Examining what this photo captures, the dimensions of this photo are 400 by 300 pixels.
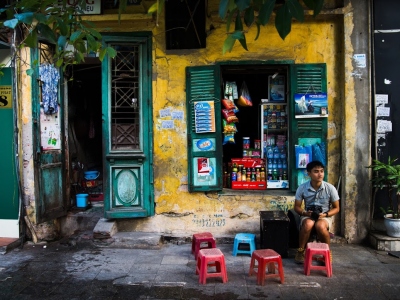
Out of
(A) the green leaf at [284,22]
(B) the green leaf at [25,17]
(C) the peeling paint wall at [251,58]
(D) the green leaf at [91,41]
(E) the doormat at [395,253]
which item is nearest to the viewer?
(A) the green leaf at [284,22]

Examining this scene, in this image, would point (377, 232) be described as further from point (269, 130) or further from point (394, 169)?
point (269, 130)

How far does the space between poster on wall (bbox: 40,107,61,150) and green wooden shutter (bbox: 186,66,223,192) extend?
2.29 metres

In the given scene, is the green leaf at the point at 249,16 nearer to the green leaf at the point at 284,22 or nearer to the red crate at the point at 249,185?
the green leaf at the point at 284,22

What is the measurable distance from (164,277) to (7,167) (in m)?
3.34

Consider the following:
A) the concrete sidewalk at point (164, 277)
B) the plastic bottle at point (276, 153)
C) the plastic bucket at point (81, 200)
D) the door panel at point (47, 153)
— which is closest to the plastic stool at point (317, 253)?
the concrete sidewalk at point (164, 277)

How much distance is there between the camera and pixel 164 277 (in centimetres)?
523

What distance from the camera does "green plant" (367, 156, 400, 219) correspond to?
19.8 feet

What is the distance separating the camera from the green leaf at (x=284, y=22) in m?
2.80

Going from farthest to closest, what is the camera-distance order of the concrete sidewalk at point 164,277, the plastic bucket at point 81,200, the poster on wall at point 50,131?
the plastic bucket at point 81,200 < the poster on wall at point 50,131 < the concrete sidewalk at point 164,277

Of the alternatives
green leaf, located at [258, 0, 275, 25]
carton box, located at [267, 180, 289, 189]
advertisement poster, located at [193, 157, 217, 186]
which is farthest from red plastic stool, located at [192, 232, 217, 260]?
green leaf, located at [258, 0, 275, 25]

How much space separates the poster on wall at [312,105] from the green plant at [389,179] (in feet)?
3.58

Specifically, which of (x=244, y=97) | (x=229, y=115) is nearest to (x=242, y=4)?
(x=229, y=115)

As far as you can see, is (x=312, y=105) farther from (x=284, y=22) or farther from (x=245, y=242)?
(x=284, y=22)

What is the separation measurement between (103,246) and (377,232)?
13.9 feet
